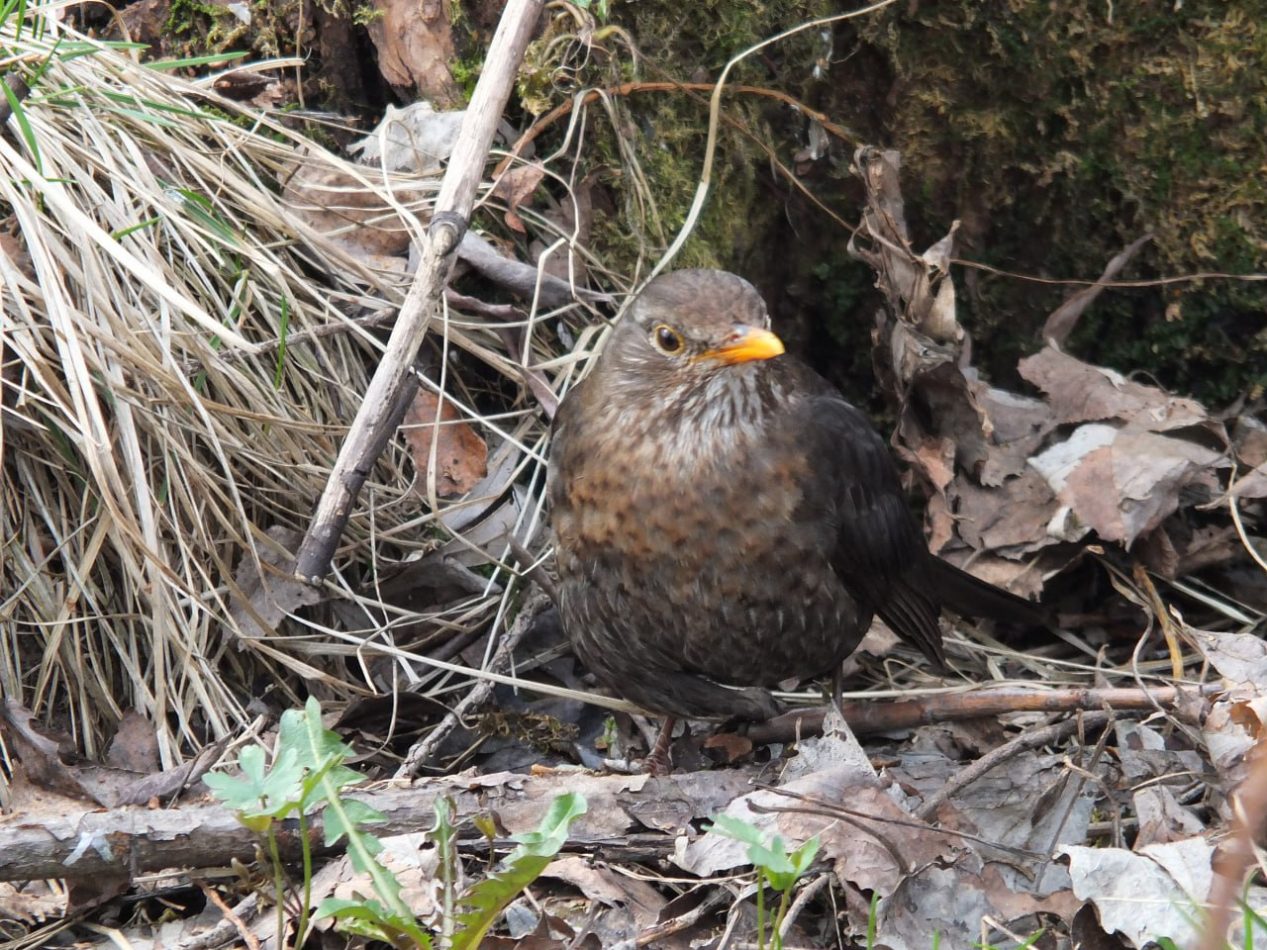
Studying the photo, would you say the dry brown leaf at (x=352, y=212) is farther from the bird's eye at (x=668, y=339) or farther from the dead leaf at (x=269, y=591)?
the bird's eye at (x=668, y=339)

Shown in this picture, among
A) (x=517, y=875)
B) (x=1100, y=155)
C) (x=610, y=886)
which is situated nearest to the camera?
(x=517, y=875)

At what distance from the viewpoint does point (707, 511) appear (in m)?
3.24

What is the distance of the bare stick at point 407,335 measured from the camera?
3.25 metres

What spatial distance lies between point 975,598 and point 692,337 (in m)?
1.29

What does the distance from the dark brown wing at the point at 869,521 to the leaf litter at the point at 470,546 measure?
289 mm

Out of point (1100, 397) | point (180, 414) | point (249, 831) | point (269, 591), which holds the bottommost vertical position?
point (249, 831)

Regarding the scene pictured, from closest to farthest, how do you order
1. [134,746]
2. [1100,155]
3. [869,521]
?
1. [134,746]
2. [869,521]
3. [1100,155]

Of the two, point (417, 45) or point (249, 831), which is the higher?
point (417, 45)

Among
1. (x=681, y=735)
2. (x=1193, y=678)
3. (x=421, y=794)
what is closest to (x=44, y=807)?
(x=421, y=794)

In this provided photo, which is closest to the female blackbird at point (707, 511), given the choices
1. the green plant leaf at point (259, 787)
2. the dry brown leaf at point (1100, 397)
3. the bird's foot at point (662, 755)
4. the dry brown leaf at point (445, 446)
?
the bird's foot at point (662, 755)

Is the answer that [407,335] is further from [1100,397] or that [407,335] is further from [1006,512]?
[1100,397]

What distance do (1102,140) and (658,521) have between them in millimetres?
1973

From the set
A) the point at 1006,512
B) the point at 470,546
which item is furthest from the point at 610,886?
the point at 1006,512

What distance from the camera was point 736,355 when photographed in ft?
10.3
